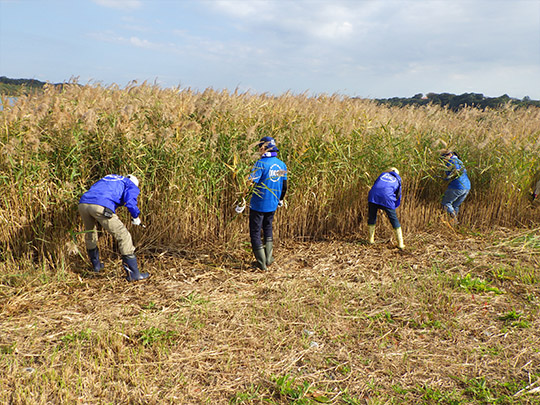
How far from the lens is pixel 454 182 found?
6.58m

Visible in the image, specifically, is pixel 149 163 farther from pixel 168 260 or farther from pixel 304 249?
pixel 304 249

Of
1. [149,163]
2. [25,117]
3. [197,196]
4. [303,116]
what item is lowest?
[197,196]

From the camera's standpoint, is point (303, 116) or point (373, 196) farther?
point (303, 116)

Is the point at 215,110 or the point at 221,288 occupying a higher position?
the point at 215,110

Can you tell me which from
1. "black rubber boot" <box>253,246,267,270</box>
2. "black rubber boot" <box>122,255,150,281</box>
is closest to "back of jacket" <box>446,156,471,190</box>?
"black rubber boot" <box>253,246,267,270</box>

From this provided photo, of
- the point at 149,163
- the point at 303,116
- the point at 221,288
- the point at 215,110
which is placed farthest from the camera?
the point at 303,116

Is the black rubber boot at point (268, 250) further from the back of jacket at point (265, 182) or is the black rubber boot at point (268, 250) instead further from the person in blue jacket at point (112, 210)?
the person in blue jacket at point (112, 210)

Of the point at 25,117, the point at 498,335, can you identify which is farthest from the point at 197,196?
the point at 498,335

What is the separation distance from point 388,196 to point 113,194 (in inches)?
147

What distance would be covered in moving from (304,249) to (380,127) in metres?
2.47

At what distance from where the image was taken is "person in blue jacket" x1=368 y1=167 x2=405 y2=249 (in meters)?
5.70

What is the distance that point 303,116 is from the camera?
6312mm

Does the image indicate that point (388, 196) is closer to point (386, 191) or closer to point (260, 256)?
point (386, 191)

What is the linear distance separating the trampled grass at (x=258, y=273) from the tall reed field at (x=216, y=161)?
0.03 meters
